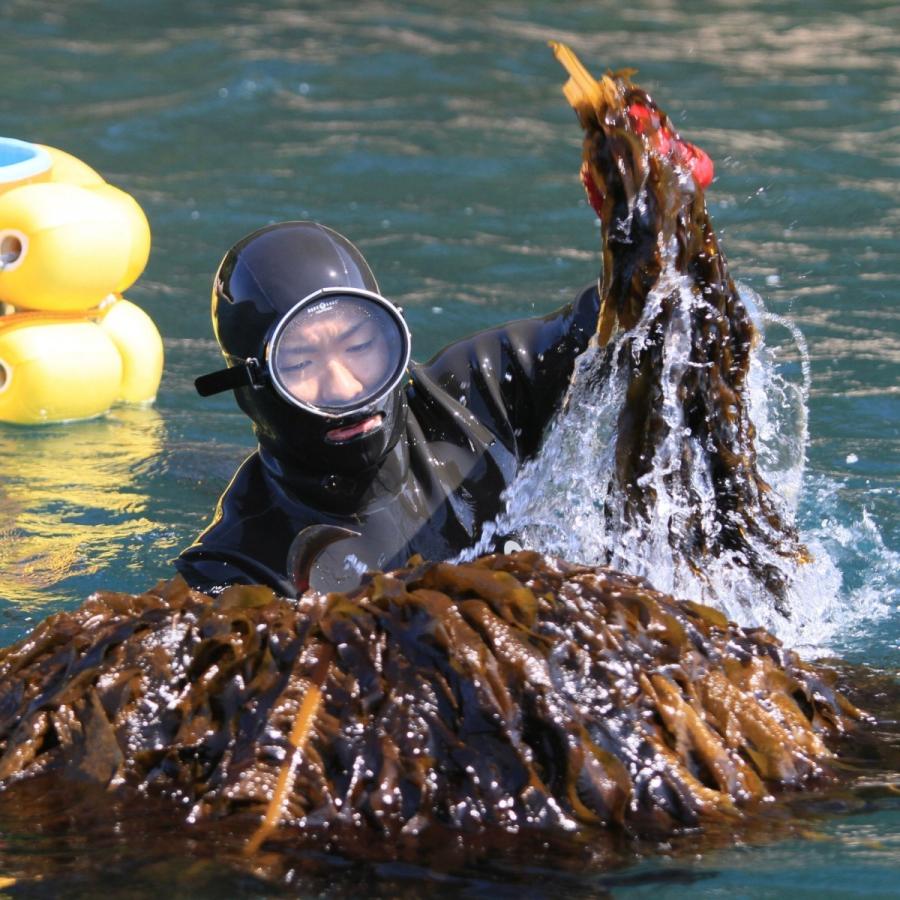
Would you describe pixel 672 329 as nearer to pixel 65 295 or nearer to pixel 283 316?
pixel 283 316

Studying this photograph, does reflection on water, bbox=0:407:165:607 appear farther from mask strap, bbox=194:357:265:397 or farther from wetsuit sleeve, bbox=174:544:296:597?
mask strap, bbox=194:357:265:397

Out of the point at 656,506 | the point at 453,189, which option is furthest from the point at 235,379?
the point at 453,189

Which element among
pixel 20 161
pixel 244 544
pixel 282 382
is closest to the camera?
pixel 282 382

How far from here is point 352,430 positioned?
141 inches

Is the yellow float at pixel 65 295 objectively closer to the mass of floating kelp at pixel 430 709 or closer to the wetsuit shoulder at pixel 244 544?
the wetsuit shoulder at pixel 244 544

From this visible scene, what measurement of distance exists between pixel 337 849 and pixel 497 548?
150 centimetres

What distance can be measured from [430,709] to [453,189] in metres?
6.23

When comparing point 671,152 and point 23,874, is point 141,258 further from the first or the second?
point 23,874

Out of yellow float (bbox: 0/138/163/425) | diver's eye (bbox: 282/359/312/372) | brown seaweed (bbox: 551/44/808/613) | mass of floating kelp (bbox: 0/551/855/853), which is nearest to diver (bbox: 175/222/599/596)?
diver's eye (bbox: 282/359/312/372)

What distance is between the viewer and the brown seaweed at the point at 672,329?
329 cm

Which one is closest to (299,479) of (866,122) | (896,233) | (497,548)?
(497,548)

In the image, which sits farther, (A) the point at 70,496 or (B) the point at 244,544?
(A) the point at 70,496

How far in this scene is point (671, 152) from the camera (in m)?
3.34

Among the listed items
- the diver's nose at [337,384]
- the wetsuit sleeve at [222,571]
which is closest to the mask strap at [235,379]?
the diver's nose at [337,384]
